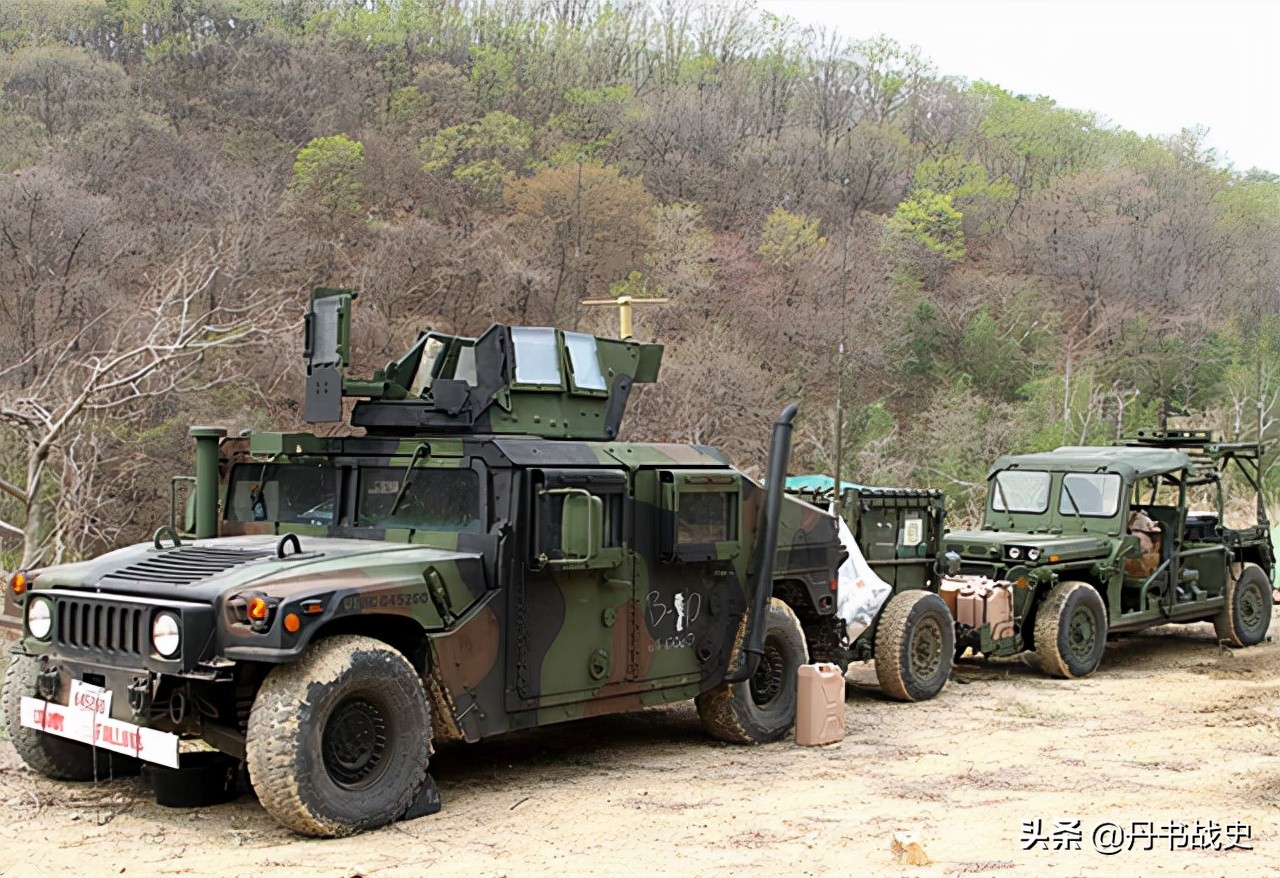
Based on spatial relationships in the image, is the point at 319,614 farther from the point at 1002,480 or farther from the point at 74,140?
the point at 74,140

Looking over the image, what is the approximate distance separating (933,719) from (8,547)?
42.4ft

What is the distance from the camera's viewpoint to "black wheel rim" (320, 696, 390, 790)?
664 cm

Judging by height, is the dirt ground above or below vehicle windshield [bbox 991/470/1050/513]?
below

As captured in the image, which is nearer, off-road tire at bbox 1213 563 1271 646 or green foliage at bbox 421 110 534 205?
off-road tire at bbox 1213 563 1271 646

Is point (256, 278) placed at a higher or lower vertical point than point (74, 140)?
lower

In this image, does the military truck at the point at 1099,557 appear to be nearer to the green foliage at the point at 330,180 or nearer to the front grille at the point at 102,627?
the front grille at the point at 102,627

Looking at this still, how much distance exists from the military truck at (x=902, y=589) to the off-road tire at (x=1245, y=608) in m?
4.55

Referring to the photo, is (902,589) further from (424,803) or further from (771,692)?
(424,803)

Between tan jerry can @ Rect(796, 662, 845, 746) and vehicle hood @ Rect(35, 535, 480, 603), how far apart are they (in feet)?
9.16

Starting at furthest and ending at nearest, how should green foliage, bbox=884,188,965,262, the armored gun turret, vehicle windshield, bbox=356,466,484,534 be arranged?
green foliage, bbox=884,188,965,262 → the armored gun turret → vehicle windshield, bbox=356,466,484,534

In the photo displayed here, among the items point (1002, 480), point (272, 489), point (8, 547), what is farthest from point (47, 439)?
point (1002, 480)

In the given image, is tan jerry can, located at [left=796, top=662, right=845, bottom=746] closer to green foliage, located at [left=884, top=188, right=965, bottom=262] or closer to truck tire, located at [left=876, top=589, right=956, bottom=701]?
truck tire, located at [left=876, top=589, right=956, bottom=701]

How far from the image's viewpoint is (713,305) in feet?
103

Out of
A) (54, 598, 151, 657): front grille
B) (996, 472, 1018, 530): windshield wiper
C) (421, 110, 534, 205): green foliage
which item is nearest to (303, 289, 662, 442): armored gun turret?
(54, 598, 151, 657): front grille
